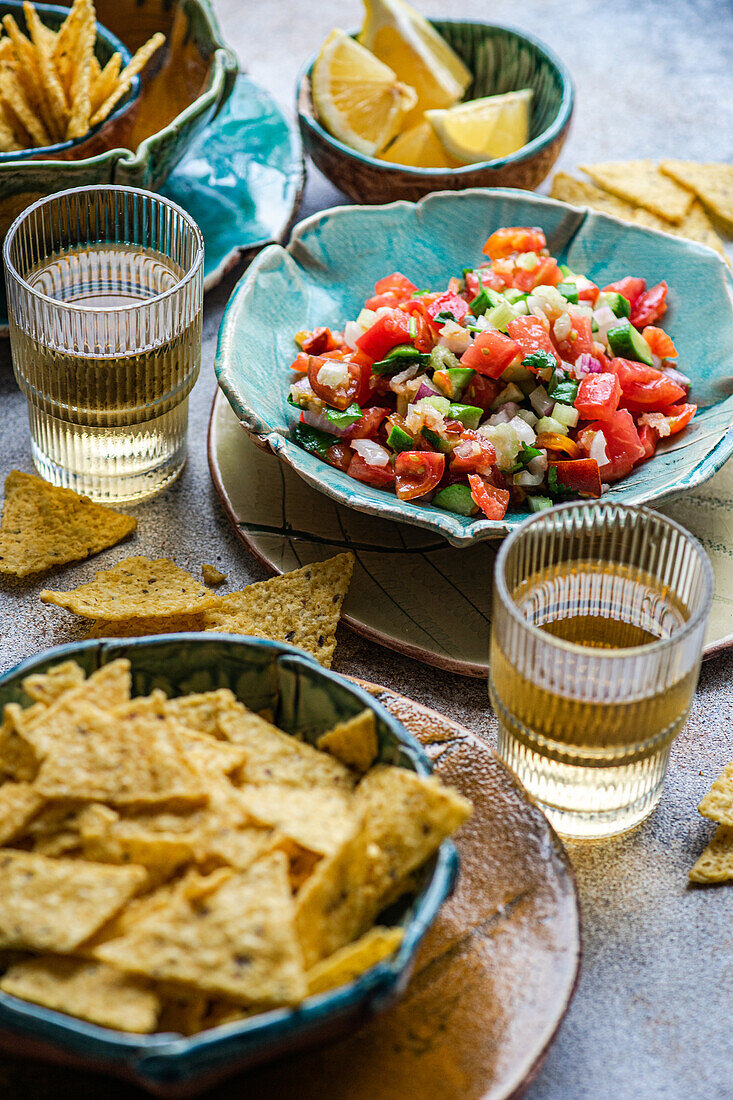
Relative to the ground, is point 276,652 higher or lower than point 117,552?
higher

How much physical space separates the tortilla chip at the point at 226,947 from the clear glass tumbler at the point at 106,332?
1.08 m

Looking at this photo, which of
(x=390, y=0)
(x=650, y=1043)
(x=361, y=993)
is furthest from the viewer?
(x=390, y=0)

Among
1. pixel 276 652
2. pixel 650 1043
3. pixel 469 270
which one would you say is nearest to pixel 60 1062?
pixel 276 652

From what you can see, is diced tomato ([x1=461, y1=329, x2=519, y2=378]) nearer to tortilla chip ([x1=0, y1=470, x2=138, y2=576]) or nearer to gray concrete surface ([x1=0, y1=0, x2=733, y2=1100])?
gray concrete surface ([x1=0, y1=0, x2=733, y2=1100])

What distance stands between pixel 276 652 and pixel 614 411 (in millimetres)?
859

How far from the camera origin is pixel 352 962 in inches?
44.5

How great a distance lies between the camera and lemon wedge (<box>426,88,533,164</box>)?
8.85ft

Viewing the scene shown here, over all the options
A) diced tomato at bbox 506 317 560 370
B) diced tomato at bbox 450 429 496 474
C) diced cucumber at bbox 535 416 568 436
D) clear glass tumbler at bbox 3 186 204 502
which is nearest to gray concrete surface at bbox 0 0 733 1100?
clear glass tumbler at bbox 3 186 204 502

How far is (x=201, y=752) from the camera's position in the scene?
1337mm

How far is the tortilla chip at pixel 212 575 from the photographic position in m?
2.04

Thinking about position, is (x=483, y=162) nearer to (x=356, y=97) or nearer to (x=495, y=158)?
(x=495, y=158)

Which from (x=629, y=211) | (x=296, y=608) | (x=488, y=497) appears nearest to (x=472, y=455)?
(x=488, y=497)

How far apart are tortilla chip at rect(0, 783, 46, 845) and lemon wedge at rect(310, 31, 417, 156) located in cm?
194

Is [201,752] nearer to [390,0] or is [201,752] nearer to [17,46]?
[17,46]
